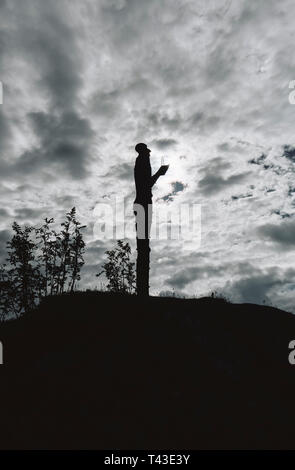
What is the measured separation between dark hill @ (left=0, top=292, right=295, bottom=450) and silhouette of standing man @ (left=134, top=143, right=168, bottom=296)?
1.05 metres

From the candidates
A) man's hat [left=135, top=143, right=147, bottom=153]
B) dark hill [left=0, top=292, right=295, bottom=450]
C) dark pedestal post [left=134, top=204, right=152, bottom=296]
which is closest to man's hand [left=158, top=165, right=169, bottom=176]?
man's hat [left=135, top=143, right=147, bottom=153]

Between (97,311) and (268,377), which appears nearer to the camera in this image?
(268,377)

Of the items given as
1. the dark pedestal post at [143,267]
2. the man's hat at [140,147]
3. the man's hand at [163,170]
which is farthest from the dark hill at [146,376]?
the man's hat at [140,147]

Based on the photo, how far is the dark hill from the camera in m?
8.70

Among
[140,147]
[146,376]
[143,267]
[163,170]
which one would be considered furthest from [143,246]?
[146,376]

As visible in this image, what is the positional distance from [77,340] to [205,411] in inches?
158

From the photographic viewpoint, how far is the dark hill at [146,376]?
8.70m

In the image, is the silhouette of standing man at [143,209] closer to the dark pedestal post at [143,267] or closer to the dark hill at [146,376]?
the dark pedestal post at [143,267]

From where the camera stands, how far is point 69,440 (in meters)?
8.48

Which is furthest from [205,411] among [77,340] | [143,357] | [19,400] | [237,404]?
[19,400]

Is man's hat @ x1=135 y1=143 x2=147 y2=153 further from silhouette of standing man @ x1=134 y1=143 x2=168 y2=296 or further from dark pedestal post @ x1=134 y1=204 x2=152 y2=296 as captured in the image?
dark pedestal post @ x1=134 y1=204 x2=152 y2=296

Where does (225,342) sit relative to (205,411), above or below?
above

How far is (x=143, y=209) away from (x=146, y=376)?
19.8 ft

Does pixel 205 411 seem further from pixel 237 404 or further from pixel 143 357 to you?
pixel 143 357
